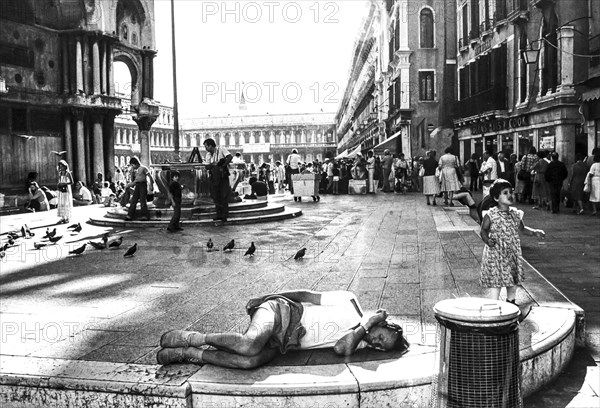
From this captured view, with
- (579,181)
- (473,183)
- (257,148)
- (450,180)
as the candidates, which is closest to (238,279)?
(450,180)

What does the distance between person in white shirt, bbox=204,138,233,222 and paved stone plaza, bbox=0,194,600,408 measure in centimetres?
71

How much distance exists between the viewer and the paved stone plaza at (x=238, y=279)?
4676 mm

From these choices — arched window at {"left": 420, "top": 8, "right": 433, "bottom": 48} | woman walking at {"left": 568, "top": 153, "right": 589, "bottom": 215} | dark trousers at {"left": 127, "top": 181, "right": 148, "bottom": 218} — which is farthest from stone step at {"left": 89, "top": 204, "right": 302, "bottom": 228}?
arched window at {"left": 420, "top": 8, "right": 433, "bottom": 48}

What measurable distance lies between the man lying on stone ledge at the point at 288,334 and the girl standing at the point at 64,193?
36.7 ft

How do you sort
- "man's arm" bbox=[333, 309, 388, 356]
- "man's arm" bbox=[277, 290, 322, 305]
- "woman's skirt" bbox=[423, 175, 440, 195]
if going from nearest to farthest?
"man's arm" bbox=[333, 309, 388, 356]
"man's arm" bbox=[277, 290, 322, 305]
"woman's skirt" bbox=[423, 175, 440, 195]

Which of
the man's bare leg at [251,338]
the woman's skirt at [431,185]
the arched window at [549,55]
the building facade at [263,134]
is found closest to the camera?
the man's bare leg at [251,338]

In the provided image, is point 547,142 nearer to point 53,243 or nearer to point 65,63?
point 53,243

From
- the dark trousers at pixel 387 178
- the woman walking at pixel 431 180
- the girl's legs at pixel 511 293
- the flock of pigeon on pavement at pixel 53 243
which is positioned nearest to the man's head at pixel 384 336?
the girl's legs at pixel 511 293

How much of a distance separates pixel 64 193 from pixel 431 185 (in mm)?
9471

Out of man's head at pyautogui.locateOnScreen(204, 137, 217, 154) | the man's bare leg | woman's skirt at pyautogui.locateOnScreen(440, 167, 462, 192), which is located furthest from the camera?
woman's skirt at pyautogui.locateOnScreen(440, 167, 462, 192)

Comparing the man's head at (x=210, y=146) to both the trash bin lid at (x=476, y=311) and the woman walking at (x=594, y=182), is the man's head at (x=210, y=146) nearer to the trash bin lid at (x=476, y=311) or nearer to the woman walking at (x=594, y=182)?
the woman walking at (x=594, y=182)

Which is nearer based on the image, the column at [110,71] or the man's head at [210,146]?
the man's head at [210,146]

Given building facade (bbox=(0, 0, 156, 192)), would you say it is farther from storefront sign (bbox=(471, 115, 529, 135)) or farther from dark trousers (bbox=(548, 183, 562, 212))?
dark trousers (bbox=(548, 183, 562, 212))

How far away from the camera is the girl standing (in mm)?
14188
